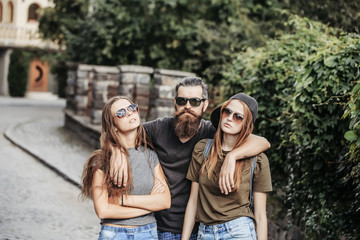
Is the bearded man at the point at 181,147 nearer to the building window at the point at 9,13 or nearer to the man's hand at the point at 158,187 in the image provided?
the man's hand at the point at 158,187

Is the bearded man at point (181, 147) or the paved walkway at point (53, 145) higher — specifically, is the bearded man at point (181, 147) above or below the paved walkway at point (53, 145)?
above

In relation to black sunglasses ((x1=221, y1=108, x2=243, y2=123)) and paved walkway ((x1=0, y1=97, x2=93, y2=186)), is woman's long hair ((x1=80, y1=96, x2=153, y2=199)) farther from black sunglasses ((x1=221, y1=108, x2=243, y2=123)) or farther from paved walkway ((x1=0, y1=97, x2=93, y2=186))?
paved walkway ((x1=0, y1=97, x2=93, y2=186))

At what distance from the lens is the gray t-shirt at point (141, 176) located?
3.81m

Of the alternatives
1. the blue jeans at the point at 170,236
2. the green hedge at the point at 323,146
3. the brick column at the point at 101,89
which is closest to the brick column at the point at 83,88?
the brick column at the point at 101,89

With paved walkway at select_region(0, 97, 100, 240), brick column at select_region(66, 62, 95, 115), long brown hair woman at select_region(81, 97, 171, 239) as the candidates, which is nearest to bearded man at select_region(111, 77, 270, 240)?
long brown hair woman at select_region(81, 97, 171, 239)

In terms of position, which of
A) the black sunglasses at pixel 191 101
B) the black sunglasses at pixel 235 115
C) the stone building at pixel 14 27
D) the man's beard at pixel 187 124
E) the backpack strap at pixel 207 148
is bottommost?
the backpack strap at pixel 207 148

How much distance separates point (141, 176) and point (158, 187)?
13 cm

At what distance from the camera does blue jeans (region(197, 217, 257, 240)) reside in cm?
367

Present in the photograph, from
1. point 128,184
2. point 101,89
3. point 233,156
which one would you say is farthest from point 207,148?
point 101,89

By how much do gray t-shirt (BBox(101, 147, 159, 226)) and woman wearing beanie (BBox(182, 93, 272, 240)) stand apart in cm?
31

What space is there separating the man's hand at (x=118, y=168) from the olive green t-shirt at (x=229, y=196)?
0.45 metres

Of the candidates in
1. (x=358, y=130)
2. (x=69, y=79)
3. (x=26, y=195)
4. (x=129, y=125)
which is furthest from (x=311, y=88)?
(x=69, y=79)

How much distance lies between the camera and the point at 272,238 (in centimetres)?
723

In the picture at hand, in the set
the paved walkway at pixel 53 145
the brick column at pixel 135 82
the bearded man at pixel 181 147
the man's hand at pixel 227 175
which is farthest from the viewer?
the brick column at pixel 135 82
